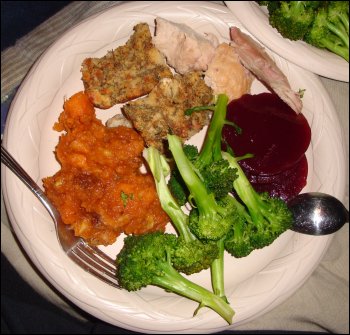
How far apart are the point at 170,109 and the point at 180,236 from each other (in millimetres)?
671

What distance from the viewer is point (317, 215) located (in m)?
2.57

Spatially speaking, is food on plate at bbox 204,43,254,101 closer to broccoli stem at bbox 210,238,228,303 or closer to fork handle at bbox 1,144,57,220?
broccoli stem at bbox 210,238,228,303

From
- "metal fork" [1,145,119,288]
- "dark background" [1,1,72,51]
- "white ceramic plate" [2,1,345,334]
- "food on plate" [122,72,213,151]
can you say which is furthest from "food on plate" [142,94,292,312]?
"dark background" [1,1,72,51]

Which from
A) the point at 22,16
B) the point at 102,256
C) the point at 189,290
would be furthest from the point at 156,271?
the point at 22,16

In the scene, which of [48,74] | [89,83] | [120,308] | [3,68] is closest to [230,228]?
[120,308]

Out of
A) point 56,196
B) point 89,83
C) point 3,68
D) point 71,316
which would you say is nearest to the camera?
point 56,196

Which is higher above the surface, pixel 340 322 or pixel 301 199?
pixel 301 199

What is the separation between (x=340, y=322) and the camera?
2.84m

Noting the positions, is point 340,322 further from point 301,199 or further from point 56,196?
point 56,196

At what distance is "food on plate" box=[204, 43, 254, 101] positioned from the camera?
8.55 feet

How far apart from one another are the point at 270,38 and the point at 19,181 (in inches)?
56.5

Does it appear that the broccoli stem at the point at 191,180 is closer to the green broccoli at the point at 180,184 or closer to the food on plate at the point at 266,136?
the green broccoli at the point at 180,184

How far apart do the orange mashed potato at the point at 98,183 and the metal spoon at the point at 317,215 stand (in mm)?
745

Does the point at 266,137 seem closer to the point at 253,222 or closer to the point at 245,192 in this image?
the point at 245,192
